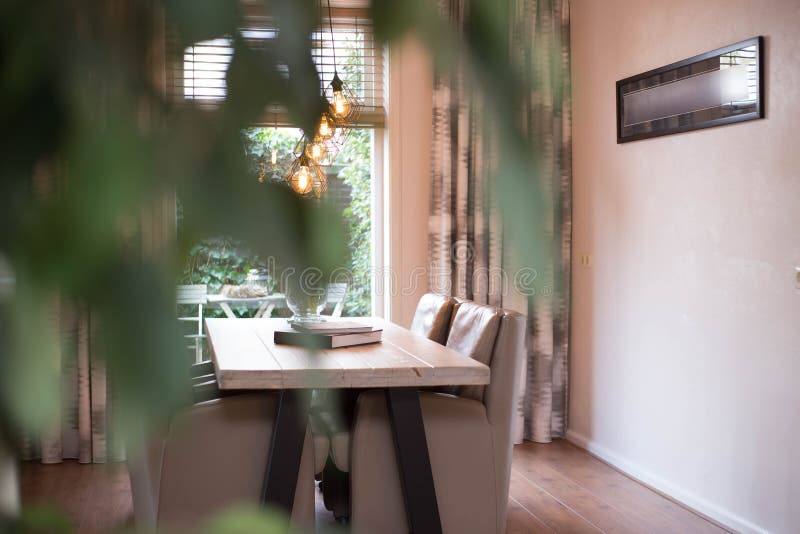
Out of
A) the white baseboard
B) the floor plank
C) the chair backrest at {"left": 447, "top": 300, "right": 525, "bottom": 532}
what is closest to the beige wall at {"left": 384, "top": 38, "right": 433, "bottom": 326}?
the floor plank

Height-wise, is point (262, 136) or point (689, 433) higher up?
point (262, 136)

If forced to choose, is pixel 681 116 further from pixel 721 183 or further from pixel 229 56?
pixel 229 56

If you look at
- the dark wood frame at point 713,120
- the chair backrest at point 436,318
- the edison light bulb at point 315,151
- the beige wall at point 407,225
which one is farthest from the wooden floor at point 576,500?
the edison light bulb at point 315,151

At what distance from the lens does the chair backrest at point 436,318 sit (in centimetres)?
351

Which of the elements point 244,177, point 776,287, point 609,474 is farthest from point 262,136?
point 609,474

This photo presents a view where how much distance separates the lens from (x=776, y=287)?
298cm

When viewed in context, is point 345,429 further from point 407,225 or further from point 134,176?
point 134,176

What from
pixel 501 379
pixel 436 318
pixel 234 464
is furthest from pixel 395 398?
pixel 436 318

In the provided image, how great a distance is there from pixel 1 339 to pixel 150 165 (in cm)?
6

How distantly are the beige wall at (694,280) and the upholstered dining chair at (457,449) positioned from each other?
734mm

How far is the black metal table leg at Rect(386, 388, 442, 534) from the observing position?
264cm

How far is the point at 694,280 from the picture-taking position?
347cm

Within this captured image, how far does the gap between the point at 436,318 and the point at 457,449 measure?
0.83m

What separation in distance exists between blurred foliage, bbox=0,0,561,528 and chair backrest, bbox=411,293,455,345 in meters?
3.28
